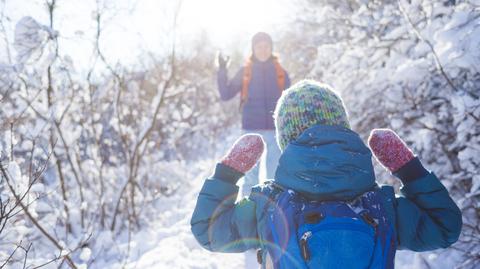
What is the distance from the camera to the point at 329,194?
132 cm

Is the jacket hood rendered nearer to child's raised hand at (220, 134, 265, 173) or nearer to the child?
A: the child

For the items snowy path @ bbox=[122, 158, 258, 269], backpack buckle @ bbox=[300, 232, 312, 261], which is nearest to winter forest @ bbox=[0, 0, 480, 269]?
snowy path @ bbox=[122, 158, 258, 269]

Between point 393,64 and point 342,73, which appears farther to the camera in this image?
point 342,73

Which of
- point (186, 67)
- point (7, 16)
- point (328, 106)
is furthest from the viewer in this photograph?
point (186, 67)

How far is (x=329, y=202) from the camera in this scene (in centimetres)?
130

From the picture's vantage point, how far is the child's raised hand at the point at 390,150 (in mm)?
1454

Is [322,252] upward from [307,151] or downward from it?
downward

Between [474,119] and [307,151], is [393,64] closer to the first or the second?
[474,119]

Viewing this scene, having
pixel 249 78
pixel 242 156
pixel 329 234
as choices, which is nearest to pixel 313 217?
pixel 329 234

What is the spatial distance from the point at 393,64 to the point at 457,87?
0.71 m

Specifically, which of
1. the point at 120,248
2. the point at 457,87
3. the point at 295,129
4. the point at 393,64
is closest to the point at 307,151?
the point at 295,129

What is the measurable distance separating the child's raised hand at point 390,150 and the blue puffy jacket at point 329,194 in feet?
0.09

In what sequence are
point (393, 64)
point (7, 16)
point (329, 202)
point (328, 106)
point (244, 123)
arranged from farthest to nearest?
point (244, 123), point (393, 64), point (7, 16), point (328, 106), point (329, 202)

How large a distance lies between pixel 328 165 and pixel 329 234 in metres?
0.23
